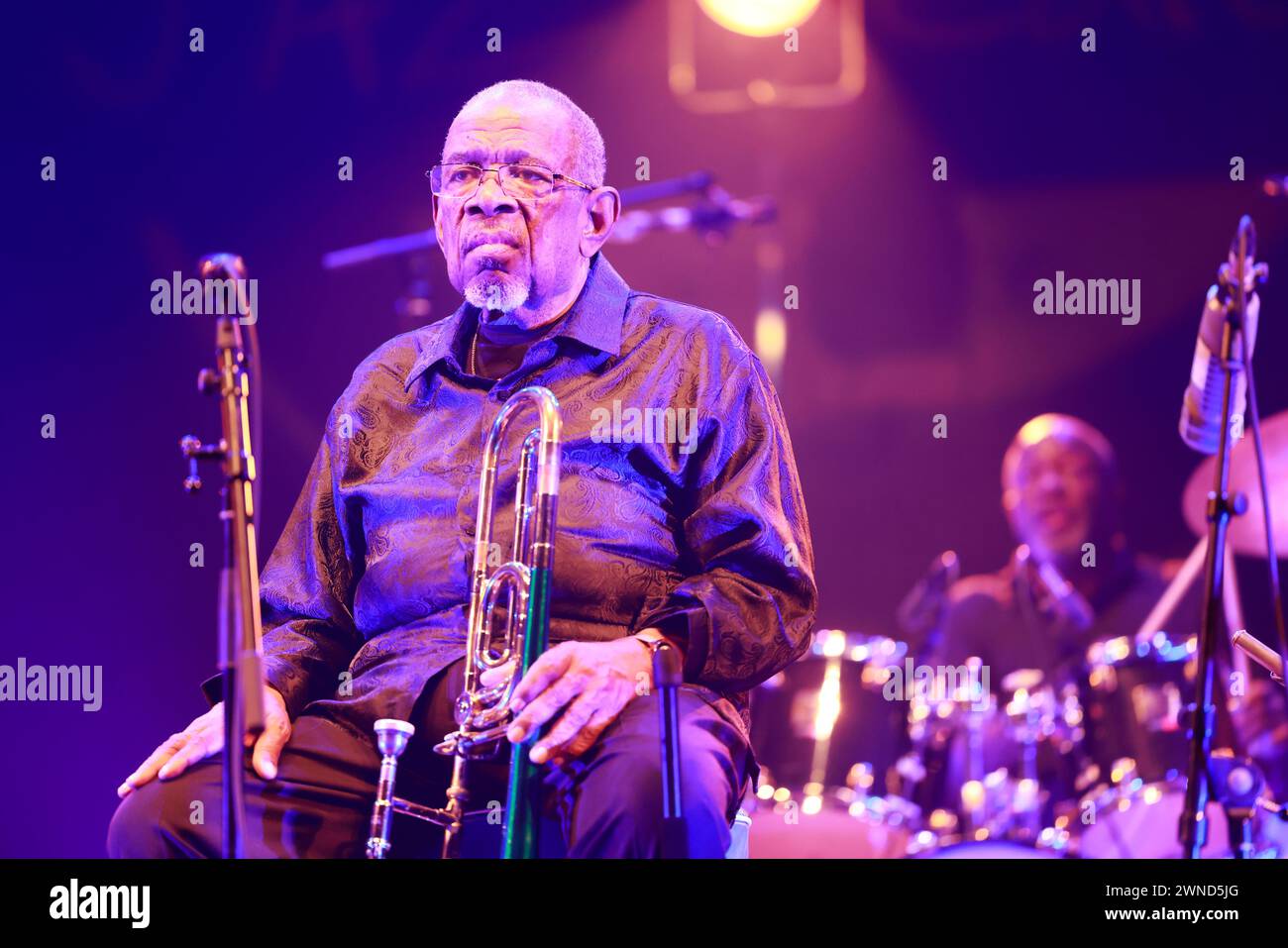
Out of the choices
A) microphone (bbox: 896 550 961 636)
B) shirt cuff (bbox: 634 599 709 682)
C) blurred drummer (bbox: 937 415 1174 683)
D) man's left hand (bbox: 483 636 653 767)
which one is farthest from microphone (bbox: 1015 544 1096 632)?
man's left hand (bbox: 483 636 653 767)

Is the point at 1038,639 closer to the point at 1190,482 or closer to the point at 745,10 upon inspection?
the point at 1190,482

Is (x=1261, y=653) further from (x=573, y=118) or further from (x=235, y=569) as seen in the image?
(x=235, y=569)

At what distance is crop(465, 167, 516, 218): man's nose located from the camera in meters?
3.20

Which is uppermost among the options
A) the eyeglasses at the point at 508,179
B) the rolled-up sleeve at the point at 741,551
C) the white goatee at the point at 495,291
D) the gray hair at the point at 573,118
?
the gray hair at the point at 573,118

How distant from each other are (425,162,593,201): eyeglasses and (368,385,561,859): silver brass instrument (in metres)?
0.52

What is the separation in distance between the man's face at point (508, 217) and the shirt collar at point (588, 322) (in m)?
0.08

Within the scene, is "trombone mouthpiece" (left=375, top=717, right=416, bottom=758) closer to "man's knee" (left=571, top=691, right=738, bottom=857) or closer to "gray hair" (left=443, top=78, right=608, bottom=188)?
"man's knee" (left=571, top=691, right=738, bottom=857)

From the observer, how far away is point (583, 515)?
3.02m

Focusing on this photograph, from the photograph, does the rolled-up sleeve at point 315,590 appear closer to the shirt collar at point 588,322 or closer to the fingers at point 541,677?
the shirt collar at point 588,322

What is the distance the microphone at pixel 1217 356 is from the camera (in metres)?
3.14

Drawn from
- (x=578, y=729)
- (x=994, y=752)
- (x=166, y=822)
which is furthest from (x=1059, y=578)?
(x=166, y=822)

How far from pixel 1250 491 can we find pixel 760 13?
2.35 metres

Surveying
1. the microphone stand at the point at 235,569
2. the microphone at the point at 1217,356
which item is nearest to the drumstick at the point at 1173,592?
the microphone at the point at 1217,356
